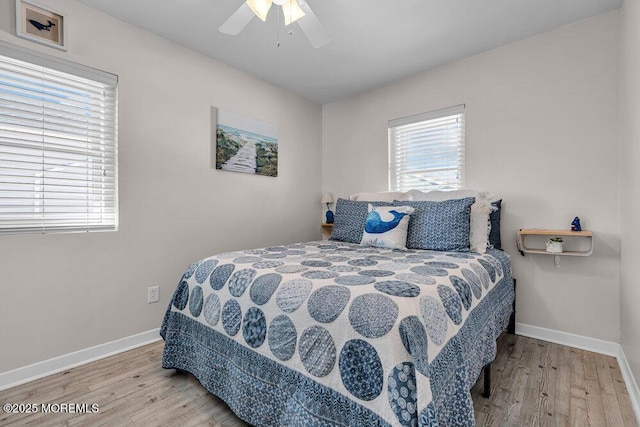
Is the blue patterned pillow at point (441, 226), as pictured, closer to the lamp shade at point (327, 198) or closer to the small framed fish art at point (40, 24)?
the lamp shade at point (327, 198)

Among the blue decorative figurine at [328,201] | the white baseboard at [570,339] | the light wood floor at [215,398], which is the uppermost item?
the blue decorative figurine at [328,201]

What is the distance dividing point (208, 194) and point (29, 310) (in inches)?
56.1

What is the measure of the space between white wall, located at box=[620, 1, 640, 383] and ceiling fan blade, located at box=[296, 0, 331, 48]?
1699 millimetres

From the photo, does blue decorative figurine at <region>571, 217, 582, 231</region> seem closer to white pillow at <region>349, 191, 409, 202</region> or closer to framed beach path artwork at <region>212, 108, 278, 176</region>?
white pillow at <region>349, 191, 409, 202</region>

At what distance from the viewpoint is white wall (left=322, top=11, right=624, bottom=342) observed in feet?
7.11

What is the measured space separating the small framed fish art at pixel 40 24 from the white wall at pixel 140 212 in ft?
0.14

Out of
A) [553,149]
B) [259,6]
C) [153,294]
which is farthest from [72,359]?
[553,149]

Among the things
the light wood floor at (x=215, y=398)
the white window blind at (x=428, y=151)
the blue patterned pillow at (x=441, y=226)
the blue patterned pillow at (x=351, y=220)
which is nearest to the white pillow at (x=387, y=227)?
the blue patterned pillow at (x=441, y=226)

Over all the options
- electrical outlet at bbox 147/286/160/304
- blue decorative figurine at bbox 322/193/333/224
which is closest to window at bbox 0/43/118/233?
electrical outlet at bbox 147/286/160/304

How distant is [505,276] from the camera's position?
6.94 feet

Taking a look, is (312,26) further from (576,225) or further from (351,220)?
(576,225)

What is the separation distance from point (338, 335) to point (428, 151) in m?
2.48

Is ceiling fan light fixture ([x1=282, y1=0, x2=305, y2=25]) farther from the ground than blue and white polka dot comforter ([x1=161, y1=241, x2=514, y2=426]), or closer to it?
farther from the ground

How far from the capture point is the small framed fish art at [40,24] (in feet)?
5.89
